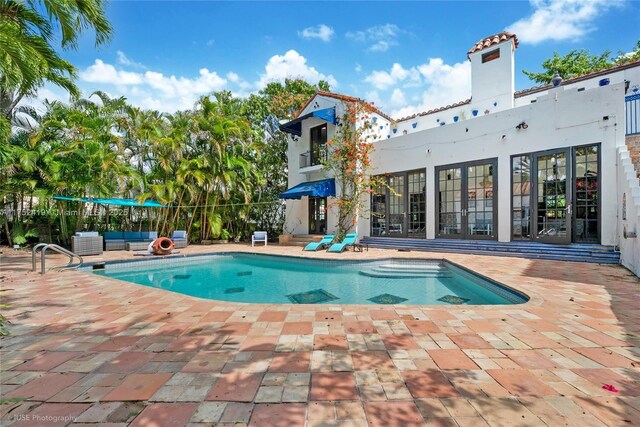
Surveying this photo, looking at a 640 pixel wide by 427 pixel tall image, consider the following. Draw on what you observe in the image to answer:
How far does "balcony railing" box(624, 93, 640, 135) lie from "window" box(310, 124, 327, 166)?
12345 mm

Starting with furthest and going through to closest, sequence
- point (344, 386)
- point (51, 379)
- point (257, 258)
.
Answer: point (257, 258), point (51, 379), point (344, 386)

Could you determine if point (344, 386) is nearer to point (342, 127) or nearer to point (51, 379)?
point (51, 379)

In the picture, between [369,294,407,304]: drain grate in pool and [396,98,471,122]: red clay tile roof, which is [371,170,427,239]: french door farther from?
[369,294,407,304]: drain grate in pool

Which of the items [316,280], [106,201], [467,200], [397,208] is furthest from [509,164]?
[106,201]

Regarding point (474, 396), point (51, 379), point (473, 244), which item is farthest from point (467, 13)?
point (51, 379)

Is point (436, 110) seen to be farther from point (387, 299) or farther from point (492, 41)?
point (387, 299)

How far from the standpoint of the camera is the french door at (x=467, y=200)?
11.5 m

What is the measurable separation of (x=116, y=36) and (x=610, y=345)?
1120 centimetres

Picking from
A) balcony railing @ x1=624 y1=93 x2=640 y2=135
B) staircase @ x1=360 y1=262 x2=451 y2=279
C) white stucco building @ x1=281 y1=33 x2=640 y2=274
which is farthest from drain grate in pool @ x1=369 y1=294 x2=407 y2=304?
balcony railing @ x1=624 y1=93 x2=640 y2=135

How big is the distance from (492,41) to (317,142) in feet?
32.5

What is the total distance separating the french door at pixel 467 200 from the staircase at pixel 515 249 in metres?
0.58

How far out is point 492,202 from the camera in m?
11.4

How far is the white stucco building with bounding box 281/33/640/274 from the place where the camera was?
352 inches

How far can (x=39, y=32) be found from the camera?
6.92 metres
